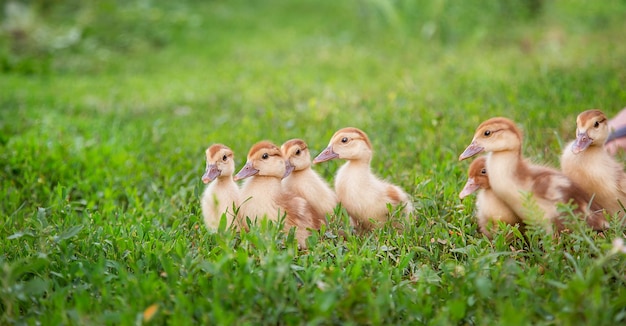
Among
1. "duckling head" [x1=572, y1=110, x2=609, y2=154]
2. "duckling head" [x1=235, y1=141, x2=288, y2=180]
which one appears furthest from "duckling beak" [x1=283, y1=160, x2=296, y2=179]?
"duckling head" [x1=572, y1=110, x2=609, y2=154]

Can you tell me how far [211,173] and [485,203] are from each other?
5.40ft

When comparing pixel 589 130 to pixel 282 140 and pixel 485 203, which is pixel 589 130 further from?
pixel 282 140

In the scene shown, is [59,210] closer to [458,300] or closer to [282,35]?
[458,300]

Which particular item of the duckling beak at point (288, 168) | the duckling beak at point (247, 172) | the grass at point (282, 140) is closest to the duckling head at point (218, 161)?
the duckling beak at point (247, 172)

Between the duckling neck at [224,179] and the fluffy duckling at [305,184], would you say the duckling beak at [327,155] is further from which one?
the duckling neck at [224,179]

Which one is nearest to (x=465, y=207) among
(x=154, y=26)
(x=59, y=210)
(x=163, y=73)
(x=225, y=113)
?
(x=59, y=210)

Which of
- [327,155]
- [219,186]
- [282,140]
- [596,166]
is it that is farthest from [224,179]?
[596,166]

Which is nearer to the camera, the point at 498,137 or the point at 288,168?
the point at 498,137

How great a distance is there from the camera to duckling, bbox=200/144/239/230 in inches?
170

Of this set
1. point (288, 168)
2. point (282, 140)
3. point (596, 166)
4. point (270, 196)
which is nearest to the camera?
Answer: point (596, 166)

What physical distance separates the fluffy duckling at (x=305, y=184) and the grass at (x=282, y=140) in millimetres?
161

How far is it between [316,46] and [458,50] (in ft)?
8.55

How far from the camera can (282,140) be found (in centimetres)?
652

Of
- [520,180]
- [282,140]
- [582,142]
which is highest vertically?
[582,142]
